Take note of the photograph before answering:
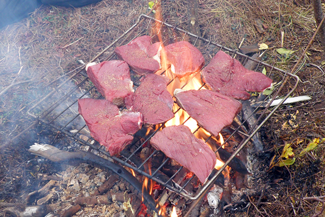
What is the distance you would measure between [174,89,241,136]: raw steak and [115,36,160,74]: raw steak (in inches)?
24.8

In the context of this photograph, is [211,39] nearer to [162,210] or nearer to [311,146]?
[311,146]

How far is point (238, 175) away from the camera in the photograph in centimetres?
312

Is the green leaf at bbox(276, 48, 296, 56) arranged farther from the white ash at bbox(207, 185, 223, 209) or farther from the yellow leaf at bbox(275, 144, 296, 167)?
the white ash at bbox(207, 185, 223, 209)

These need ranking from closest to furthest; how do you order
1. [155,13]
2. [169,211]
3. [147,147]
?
[169,211]
[147,147]
[155,13]

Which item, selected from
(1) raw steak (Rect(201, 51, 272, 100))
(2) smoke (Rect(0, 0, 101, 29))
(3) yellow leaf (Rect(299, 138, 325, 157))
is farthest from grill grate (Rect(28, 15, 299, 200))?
Answer: (2) smoke (Rect(0, 0, 101, 29))

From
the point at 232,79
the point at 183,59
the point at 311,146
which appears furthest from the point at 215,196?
the point at 183,59

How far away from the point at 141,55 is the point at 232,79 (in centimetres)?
140

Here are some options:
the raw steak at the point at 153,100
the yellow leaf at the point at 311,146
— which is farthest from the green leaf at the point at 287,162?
the raw steak at the point at 153,100

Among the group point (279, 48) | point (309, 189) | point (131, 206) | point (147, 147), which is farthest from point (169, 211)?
point (279, 48)

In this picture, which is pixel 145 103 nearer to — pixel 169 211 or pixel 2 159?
pixel 169 211

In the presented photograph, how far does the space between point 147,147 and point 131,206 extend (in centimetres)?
80

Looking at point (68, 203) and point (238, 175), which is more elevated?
point (68, 203)

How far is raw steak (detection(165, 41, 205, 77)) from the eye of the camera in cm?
334

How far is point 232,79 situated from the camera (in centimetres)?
327
